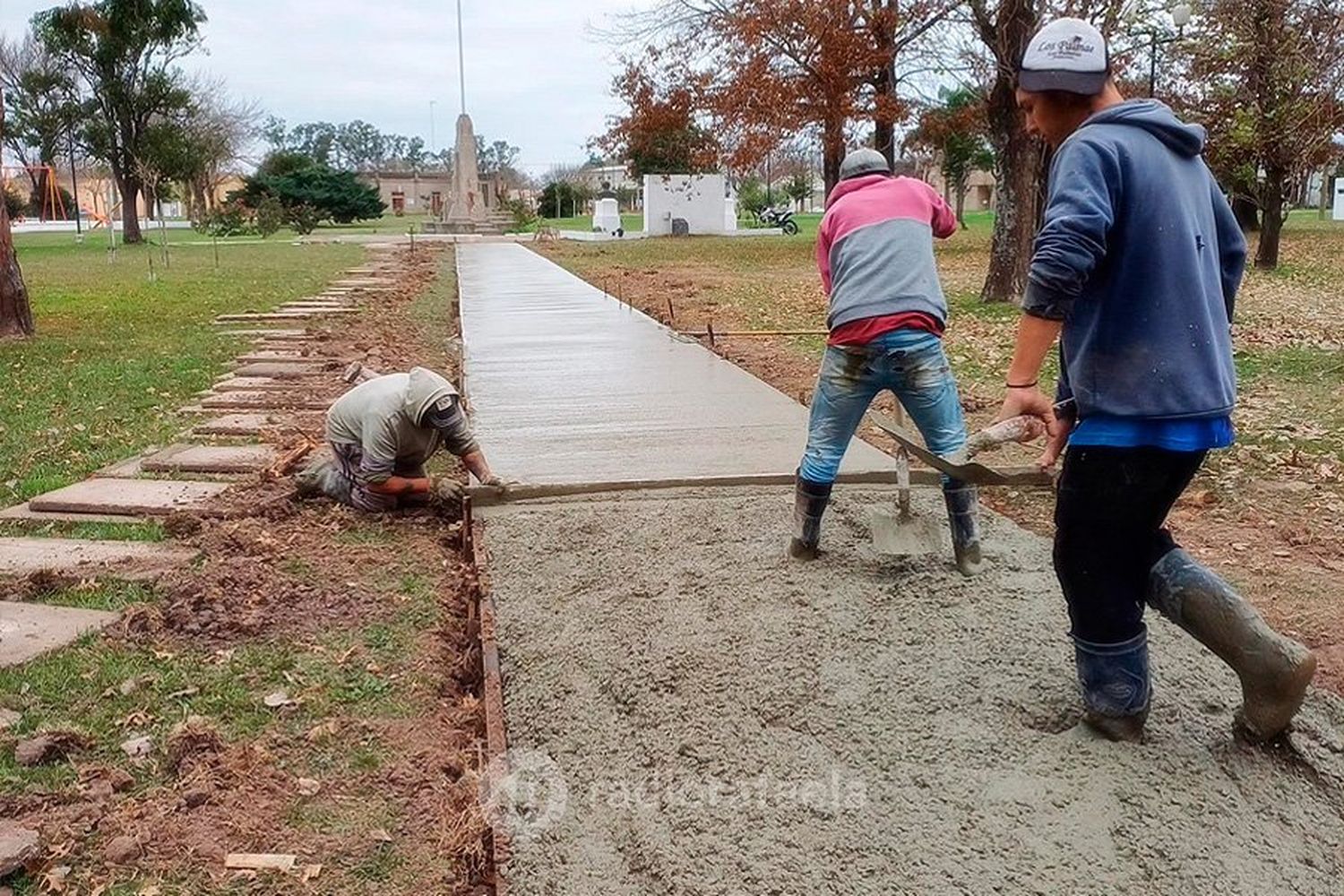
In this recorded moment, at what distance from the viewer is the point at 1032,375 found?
2.85 m

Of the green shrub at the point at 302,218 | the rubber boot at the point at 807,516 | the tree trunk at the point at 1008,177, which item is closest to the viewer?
the rubber boot at the point at 807,516

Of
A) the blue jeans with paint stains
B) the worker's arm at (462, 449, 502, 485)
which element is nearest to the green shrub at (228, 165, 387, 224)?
the worker's arm at (462, 449, 502, 485)

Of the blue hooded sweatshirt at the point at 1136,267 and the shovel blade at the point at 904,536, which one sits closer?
the blue hooded sweatshirt at the point at 1136,267

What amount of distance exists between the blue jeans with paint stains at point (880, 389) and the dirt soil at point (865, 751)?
42 centimetres

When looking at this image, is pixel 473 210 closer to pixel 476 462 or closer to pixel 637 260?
pixel 637 260

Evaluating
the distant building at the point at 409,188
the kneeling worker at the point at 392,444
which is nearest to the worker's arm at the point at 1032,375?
the kneeling worker at the point at 392,444

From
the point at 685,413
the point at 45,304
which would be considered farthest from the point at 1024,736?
the point at 45,304

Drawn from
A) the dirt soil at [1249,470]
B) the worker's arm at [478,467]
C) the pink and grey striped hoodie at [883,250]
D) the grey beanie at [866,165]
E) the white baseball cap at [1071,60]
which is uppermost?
the white baseball cap at [1071,60]

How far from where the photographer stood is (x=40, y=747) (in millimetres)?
2982

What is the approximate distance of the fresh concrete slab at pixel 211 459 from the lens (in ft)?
19.7

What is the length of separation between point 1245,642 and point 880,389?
175 cm

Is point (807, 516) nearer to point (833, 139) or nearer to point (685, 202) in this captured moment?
point (833, 139)

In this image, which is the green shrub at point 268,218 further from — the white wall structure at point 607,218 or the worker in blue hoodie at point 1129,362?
the worker in blue hoodie at point 1129,362

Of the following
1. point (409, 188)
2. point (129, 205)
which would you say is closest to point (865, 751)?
point (129, 205)
